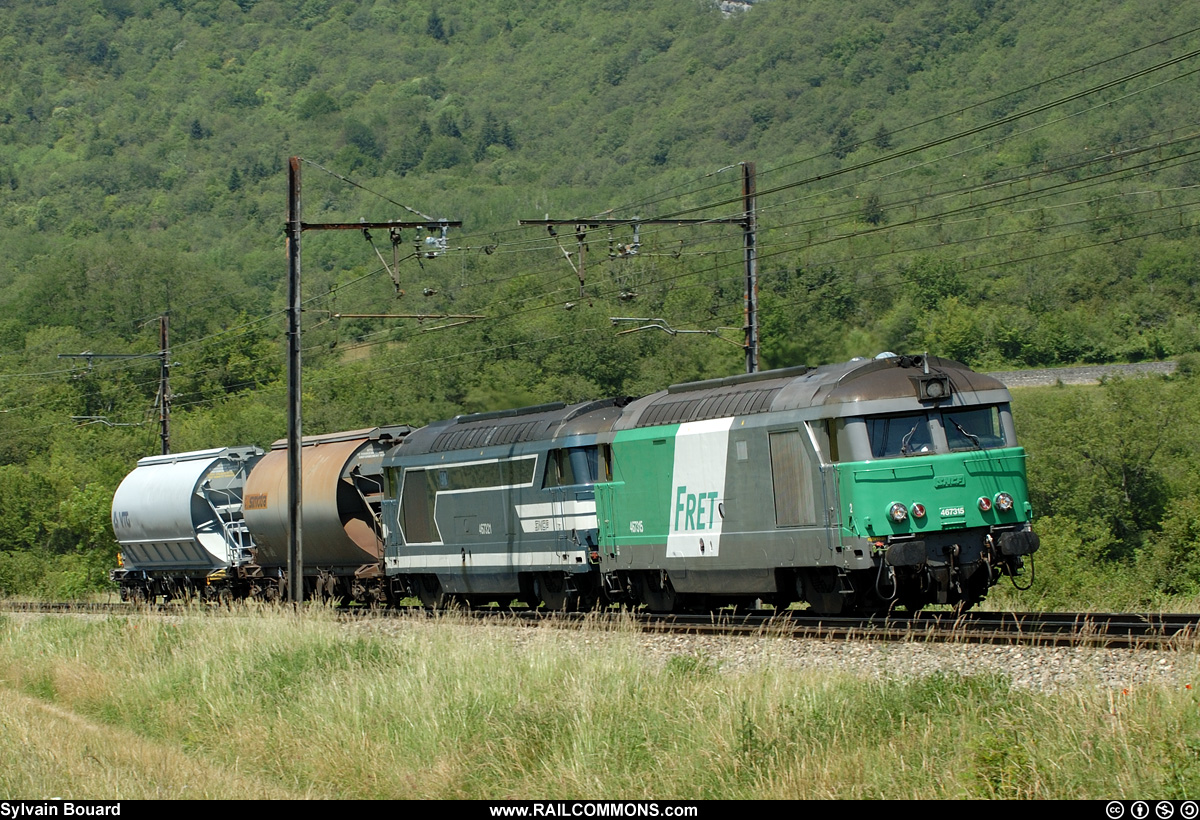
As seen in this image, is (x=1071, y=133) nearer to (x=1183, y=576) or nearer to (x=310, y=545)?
(x=1183, y=576)

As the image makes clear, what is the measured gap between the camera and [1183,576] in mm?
29391

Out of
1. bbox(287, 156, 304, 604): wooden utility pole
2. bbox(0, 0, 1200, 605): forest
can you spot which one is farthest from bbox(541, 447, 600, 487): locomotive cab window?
bbox(287, 156, 304, 604): wooden utility pole

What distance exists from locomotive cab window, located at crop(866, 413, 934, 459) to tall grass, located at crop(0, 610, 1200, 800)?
404cm

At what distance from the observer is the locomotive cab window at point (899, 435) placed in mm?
17250

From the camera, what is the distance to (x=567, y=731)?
37.3 feet

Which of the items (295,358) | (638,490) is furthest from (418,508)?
(638,490)

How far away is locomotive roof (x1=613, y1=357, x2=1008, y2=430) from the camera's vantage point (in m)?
17.5

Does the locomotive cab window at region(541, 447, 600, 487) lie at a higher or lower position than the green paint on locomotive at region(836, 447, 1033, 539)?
higher

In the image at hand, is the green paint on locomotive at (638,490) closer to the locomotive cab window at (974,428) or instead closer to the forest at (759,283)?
the locomotive cab window at (974,428)

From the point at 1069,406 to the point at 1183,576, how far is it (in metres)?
23.3

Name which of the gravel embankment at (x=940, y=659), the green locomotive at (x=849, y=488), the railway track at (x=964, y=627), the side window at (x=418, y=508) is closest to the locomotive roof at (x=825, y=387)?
the green locomotive at (x=849, y=488)

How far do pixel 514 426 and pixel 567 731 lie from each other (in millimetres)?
13367

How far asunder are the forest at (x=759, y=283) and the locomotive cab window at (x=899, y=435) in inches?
257

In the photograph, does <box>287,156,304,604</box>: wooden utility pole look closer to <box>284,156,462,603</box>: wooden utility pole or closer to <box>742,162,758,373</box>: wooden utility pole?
<box>284,156,462,603</box>: wooden utility pole
